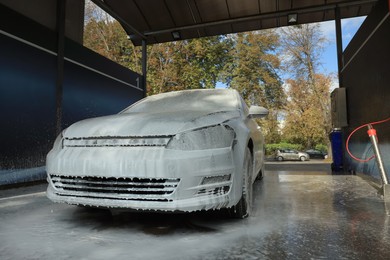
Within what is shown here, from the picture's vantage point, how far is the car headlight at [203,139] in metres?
2.36

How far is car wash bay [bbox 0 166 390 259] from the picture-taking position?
6.53ft

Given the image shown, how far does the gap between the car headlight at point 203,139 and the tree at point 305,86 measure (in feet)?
91.5

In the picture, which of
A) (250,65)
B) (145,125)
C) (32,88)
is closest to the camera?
(145,125)

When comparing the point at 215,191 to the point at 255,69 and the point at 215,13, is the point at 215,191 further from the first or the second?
the point at 255,69

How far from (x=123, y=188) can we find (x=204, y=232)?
72cm

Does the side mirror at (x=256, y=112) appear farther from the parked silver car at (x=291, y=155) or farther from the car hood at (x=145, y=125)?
the parked silver car at (x=291, y=155)

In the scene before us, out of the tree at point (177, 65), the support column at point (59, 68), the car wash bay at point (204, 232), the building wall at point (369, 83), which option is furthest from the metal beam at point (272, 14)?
the tree at point (177, 65)

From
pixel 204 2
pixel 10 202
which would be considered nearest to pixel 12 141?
pixel 10 202

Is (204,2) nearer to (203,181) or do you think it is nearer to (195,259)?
(203,181)

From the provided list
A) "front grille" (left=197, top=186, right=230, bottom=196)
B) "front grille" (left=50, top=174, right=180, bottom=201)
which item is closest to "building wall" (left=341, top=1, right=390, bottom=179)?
"front grille" (left=197, top=186, right=230, bottom=196)

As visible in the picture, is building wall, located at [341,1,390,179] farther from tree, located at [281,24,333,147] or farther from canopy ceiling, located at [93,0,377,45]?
tree, located at [281,24,333,147]

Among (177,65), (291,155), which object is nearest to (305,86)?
(291,155)

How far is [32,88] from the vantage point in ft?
17.4

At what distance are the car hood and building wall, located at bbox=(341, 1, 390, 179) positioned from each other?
10.3 feet
